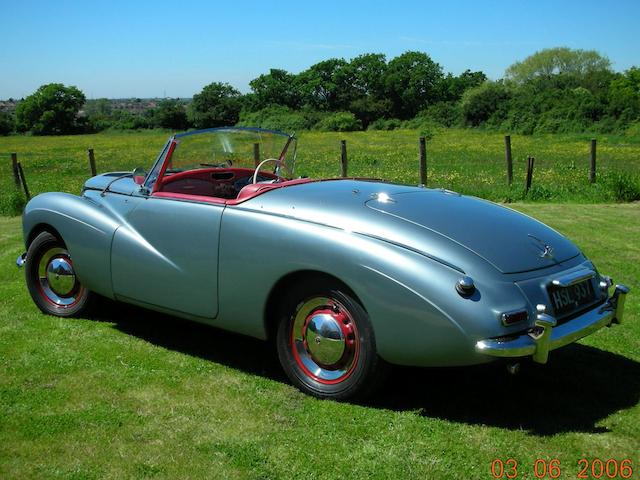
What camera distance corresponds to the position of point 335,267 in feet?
11.1

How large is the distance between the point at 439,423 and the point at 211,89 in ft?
158

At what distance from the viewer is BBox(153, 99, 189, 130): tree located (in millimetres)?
60188

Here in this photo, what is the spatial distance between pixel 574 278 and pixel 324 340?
1.36 m

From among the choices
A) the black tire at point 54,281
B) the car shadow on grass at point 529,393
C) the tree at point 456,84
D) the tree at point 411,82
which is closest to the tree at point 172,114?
the tree at point 411,82

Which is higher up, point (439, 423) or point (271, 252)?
point (271, 252)

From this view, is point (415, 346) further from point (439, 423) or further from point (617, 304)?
point (617, 304)

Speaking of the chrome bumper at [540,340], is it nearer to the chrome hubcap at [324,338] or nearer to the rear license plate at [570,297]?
the rear license plate at [570,297]

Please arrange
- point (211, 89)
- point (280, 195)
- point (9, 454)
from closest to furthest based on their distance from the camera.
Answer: point (9, 454)
point (280, 195)
point (211, 89)

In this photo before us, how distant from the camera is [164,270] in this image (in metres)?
4.21

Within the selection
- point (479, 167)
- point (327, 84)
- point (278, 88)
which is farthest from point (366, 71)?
point (479, 167)

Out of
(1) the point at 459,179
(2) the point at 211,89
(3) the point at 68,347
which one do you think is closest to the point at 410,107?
(2) the point at 211,89

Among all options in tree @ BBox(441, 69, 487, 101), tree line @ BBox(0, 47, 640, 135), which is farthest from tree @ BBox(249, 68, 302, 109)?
tree @ BBox(441, 69, 487, 101)

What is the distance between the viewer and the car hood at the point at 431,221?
3.36 metres

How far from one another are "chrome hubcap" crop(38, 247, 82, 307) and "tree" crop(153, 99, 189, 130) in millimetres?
54676
